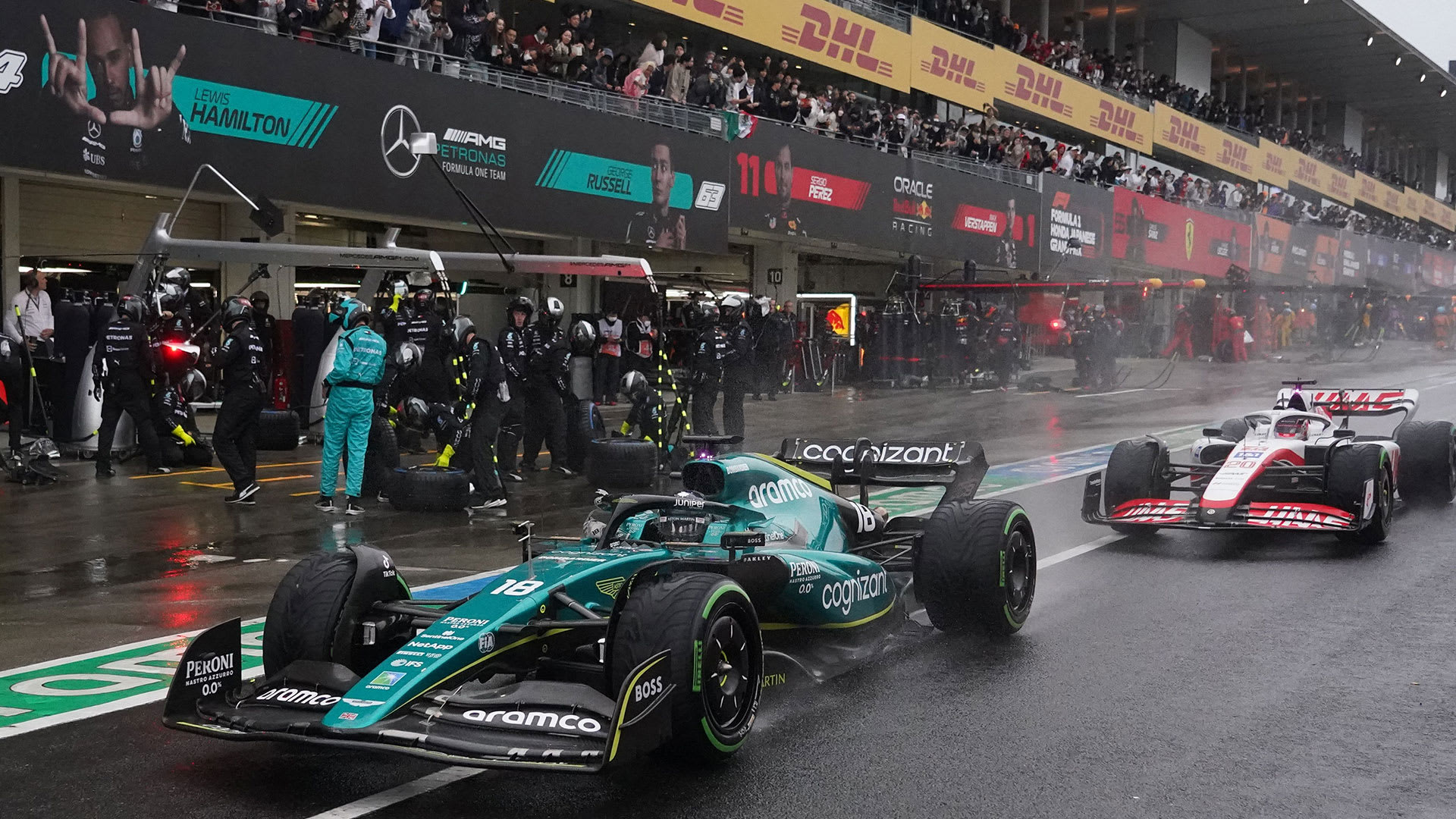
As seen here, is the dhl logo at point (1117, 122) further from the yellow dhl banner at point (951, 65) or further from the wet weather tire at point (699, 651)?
the wet weather tire at point (699, 651)

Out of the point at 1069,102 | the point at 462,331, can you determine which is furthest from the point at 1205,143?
the point at 462,331

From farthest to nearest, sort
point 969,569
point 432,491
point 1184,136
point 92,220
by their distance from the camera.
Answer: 1. point 1184,136
2. point 92,220
3. point 432,491
4. point 969,569

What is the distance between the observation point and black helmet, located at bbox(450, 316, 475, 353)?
41.5 ft

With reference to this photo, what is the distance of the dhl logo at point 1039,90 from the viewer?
3959 cm

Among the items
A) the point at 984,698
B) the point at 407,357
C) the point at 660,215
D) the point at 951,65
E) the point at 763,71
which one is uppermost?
the point at 951,65

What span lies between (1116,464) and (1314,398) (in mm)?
3777

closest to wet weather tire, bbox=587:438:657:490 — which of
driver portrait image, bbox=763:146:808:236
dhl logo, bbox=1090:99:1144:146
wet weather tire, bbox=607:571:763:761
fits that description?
wet weather tire, bbox=607:571:763:761

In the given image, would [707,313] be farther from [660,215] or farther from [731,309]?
[660,215]

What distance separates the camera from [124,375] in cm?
1398

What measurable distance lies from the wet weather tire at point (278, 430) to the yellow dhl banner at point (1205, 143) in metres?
39.0

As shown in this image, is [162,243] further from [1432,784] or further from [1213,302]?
[1213,302]

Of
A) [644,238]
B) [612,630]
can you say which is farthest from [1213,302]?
[612,630]

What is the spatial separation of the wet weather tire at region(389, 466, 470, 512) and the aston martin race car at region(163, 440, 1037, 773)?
5.37 m

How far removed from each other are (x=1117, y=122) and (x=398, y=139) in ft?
105
